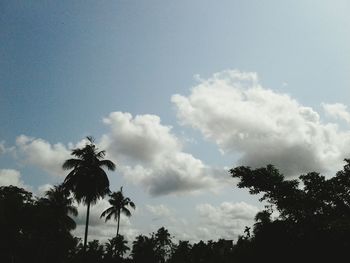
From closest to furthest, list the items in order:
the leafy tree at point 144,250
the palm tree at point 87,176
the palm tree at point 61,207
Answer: the palm tree at point 87,176 → the palm tree at point 61,207 → the leafy tree at point 144,250

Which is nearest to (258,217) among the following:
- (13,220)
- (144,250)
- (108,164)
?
(108,164)

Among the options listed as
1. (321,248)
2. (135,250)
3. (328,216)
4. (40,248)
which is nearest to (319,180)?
(328,216)

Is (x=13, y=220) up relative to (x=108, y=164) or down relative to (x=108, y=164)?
down

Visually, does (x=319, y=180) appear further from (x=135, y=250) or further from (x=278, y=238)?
(x=135, y=250)

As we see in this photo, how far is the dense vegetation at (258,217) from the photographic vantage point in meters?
20.5

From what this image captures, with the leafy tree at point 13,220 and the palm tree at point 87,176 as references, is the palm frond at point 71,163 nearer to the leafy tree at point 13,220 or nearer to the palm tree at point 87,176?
the palm tree at point 87,176

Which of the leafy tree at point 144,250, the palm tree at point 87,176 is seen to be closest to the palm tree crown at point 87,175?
the palm tree at point 87,176

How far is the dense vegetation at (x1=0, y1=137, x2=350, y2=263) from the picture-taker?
2045cm

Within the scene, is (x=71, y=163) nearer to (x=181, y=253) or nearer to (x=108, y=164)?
(x=108, y=164)

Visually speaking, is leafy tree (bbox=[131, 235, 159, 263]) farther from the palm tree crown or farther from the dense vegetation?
the palm tree crown

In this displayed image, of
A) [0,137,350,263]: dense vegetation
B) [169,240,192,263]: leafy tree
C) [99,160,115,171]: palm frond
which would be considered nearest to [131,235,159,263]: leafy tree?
[169,240,192,263]: leafy tree

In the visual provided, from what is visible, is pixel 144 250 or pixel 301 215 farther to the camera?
pixel 144 250

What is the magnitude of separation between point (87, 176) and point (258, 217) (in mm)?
19616

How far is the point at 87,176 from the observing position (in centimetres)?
3403
